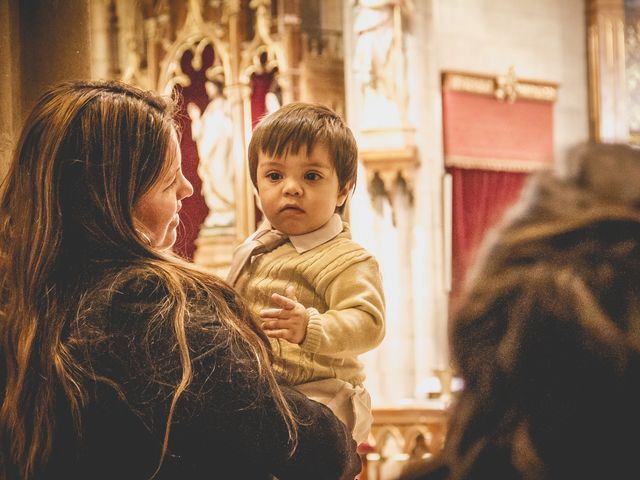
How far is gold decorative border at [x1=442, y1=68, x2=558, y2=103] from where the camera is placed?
8.45m

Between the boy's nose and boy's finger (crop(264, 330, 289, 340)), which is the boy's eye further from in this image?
boy's finger (crop(264, 330, 289, 340))

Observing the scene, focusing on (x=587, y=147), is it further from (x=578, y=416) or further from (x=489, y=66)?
(x=489, y=66)

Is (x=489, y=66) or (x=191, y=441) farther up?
(x=489, y=66)

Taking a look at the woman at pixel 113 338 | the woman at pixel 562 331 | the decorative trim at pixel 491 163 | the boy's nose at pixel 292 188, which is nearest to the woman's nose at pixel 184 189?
the woman at pixel 113 338

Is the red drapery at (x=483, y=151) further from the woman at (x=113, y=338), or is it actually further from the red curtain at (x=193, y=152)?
the woman at (x=113, y=338)

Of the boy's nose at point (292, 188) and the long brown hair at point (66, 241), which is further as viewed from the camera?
the boy's nose at point (292, 188)

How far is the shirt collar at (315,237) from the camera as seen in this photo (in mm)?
2174

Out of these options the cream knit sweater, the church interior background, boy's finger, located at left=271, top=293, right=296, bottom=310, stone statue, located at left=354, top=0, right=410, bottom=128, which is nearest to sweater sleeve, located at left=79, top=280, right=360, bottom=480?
boy's finger, located at left=271, top=293, right=296, bottom=310

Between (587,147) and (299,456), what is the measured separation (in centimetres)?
77

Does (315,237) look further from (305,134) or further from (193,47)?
A: (193,47)

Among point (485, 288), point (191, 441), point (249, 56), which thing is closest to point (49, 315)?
A: point (191, 441)

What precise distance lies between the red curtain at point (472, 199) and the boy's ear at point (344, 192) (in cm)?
579

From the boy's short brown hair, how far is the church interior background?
464 cm

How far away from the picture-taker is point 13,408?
4.35ft
